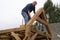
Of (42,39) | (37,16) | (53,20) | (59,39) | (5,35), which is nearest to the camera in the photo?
(37,16)

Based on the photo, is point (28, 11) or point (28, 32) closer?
point (28, 32)

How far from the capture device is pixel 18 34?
11453mm

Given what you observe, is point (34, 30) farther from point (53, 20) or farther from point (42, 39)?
point (53, 20)

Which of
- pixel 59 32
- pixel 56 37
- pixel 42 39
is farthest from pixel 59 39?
pixel 42 39

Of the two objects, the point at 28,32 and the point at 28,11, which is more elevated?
the point at 28,11

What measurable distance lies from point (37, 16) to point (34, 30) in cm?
68

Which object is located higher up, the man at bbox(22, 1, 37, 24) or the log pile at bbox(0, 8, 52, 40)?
the man at bbox(22, 1, 37, 24)

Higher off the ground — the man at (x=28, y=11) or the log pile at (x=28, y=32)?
the man at (x=28, y=11)

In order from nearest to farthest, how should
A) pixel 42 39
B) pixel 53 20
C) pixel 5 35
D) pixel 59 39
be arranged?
1. pixel 5 35
2. pixel 42 39
3. pixel 59 39
4. pixel 53 20

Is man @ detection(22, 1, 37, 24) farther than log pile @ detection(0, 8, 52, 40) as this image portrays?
Yes

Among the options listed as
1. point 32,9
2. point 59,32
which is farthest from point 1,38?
point 59,32

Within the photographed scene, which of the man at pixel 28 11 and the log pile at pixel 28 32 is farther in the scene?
the man at pixel 28 11

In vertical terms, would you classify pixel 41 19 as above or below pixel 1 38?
above

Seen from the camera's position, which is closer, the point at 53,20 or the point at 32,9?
the point at 32,9
